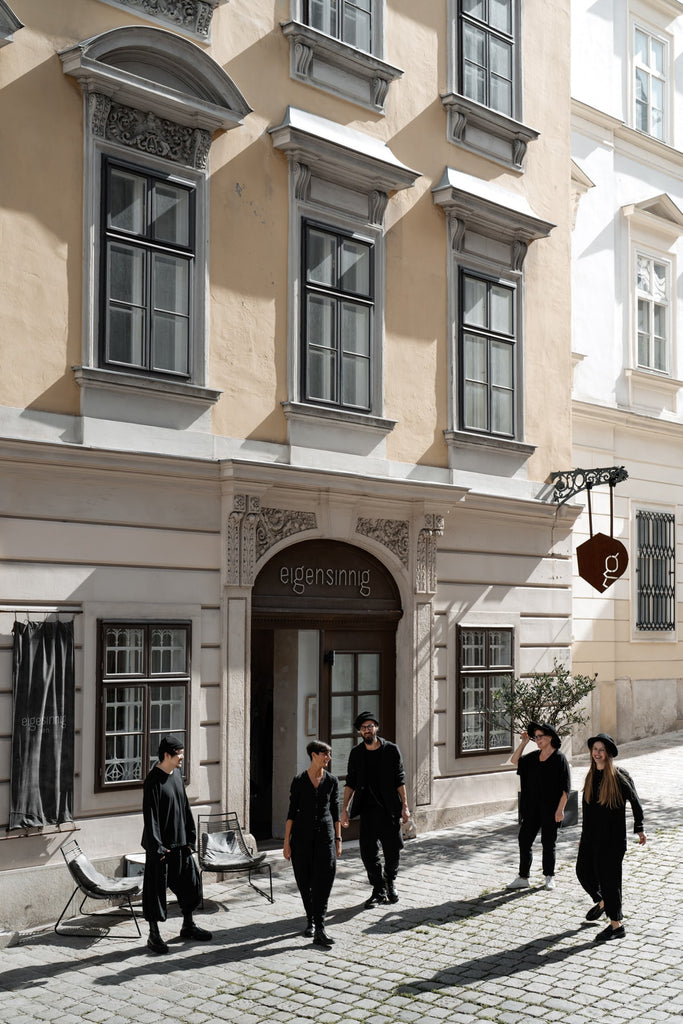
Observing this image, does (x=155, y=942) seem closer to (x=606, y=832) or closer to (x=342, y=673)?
(x=606, y=832)

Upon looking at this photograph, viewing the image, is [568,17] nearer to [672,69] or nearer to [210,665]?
[672,69]

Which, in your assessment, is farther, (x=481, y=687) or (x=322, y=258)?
(x=481, y=687)

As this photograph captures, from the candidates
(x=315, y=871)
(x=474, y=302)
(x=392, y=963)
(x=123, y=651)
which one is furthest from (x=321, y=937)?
(x=474, y=302)

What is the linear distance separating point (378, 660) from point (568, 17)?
30.3ft

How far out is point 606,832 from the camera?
9.63m

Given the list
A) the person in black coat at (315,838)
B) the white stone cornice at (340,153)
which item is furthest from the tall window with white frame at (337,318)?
the person in black coat at (315,838)

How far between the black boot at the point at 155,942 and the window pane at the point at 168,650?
2.60 meters

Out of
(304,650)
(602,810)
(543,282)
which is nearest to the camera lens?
(602,810)

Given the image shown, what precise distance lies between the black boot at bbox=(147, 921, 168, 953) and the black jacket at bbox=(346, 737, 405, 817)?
90.6 inches

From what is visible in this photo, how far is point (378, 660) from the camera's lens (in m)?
13.7

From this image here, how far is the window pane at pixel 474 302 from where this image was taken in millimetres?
14523

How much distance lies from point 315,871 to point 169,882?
3.79ft

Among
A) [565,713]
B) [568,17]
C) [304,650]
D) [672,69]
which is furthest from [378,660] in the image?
[672,69]

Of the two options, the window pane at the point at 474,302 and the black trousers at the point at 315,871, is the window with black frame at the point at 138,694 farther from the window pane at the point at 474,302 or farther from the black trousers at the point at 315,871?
the window pane at the point at 474,302
